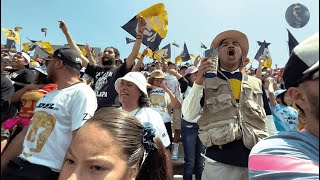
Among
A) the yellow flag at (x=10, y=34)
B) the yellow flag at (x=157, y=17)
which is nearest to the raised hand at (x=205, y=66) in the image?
the yellow flag at (x=10, y=34)

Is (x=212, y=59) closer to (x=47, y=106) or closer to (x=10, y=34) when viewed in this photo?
(x=47, y=106)

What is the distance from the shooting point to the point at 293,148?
1223 millimetres

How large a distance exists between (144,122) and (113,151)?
1.19 meters

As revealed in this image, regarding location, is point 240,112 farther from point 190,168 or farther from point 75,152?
point 190,168

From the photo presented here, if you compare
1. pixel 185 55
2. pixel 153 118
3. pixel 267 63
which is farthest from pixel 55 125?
pixel 185 55

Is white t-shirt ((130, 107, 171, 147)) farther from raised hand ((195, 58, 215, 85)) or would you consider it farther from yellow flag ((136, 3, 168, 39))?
yellow flag ((136, 3, 168, 39))

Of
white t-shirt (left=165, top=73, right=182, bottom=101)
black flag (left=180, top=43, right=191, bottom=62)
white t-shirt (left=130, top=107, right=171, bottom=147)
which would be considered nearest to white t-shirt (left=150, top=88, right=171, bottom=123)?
white t-shirt (left=165, top=73, right=182, bottom=101)

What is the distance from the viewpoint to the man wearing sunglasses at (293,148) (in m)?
1.09

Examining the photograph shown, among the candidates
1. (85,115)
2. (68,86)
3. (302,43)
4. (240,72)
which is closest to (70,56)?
(68,86)

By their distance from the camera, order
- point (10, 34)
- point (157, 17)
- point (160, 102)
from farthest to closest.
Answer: point (160, 102) < point (157, 17) < point (10, 34)

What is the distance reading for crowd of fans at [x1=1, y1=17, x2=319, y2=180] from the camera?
1.22m

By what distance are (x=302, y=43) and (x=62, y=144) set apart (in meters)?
2.12

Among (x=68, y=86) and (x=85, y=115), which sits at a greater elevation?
(x=68, y=86)

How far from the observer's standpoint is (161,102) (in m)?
5.87
